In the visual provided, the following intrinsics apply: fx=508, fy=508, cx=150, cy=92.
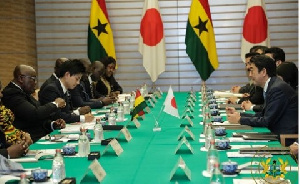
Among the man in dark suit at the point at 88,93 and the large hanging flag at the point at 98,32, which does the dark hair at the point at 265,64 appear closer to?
the man in dark suit at the point at 88,93

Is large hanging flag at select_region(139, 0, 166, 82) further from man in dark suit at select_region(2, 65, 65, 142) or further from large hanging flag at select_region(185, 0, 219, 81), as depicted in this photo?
man in dark suit at select_region(2, 65, 65, 142)

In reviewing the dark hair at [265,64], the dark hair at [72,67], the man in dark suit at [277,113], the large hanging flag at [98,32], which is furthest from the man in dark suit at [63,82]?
the large hanging flag at [98,32]

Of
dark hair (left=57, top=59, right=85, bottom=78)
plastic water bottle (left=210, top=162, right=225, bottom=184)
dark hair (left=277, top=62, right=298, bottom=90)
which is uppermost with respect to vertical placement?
dark hair (left=57, top=59, right=85, bottom=78)

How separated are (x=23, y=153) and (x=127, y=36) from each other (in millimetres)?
7313

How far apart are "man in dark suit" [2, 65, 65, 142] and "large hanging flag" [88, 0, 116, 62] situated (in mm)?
5123

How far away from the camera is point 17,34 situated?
949 centimetres

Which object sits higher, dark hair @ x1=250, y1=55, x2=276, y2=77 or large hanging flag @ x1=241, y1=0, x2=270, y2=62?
large hanging flag @ x1=241, y1=0, x2=270, y2=62

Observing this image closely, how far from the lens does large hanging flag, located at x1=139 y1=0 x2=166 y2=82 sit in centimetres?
976

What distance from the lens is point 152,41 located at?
9.80 meters

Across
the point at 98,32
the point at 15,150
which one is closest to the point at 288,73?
the point at 15,150

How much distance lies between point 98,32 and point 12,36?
5.29 feet

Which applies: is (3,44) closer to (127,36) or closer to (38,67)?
(38,67)

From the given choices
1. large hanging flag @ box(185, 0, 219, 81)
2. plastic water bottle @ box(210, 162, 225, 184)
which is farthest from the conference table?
large hanging flag @ box(185, 0, 219, 81)

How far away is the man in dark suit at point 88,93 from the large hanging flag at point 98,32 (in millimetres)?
2317
